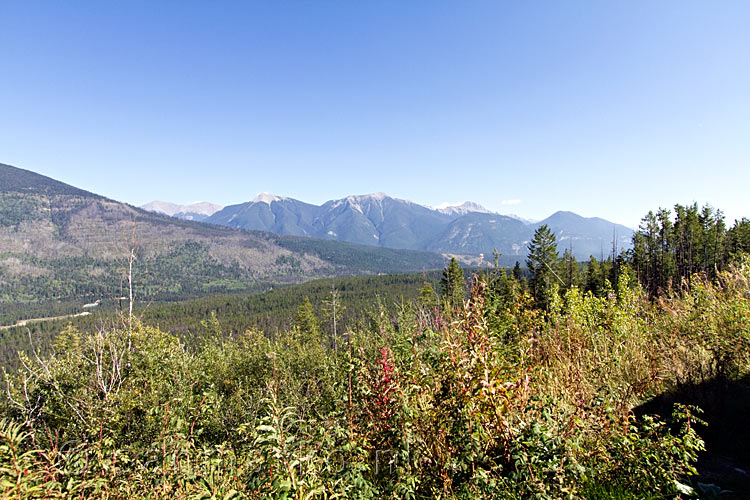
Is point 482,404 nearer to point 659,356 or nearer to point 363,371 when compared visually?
point 363,371

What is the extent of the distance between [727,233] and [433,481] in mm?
71529

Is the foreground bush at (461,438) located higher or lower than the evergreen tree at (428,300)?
lower

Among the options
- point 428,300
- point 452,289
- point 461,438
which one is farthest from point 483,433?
point 428,300

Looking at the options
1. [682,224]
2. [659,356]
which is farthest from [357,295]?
[659,356]

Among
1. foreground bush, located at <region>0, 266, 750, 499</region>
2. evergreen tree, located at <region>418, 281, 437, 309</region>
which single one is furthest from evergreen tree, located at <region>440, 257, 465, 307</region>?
foreground bush, located at <region>0, 266, 750, 499</region>

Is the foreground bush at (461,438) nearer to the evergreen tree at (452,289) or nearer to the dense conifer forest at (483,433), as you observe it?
the dense conifer forest at (483,433)

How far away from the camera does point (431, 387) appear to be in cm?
348

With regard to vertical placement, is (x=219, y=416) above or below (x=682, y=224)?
below

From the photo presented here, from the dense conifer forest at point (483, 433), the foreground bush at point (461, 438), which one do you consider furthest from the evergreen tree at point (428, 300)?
the foreground bush at point (461, 438)

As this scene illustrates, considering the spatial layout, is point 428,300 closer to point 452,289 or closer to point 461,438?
point 452,289

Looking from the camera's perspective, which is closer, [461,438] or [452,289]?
[461,438]

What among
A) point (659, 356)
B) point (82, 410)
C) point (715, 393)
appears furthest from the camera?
point (82, 410)

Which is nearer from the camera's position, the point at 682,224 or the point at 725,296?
the point at 725,296

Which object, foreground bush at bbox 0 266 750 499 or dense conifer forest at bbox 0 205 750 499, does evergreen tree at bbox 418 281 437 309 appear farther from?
foreground bush at bbox 0 266 750 499
